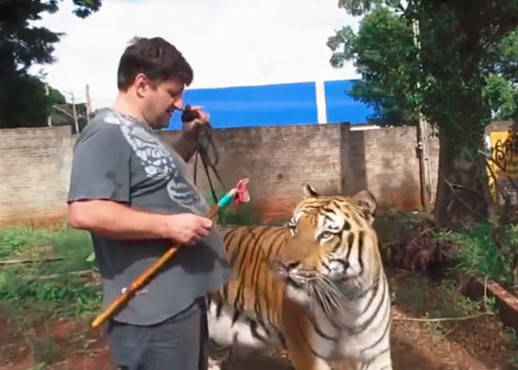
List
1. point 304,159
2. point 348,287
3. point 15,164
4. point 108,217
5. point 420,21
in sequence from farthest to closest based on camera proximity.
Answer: point 304,159, point 15,164, point 420,21, point 348,287, point 108,217

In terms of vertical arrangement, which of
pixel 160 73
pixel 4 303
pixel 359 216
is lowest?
pixel 4 303

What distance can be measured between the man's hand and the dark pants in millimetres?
266

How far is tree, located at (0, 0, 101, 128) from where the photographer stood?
50.6 ft

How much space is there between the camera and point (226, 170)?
12.2m

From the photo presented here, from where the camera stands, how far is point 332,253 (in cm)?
343

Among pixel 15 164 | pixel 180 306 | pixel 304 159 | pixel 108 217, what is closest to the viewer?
pixel 108 217

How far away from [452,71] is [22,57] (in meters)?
11.8

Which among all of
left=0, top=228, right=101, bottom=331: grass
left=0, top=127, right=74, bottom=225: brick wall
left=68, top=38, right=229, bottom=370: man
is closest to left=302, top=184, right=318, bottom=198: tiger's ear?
left=68, top=38, right=229, bottom=370: man

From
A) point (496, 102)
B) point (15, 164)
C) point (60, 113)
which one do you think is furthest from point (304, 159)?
point (60, 113)

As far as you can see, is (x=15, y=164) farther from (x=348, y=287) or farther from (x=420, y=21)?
(x=348, y=287)

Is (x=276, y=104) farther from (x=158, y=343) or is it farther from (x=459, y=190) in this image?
(x=158, y=343)

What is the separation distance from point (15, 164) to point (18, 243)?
245cm

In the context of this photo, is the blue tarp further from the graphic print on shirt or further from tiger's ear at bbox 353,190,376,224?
the graphic print on shirt

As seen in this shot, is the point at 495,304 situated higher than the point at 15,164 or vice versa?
the point at 15,164
